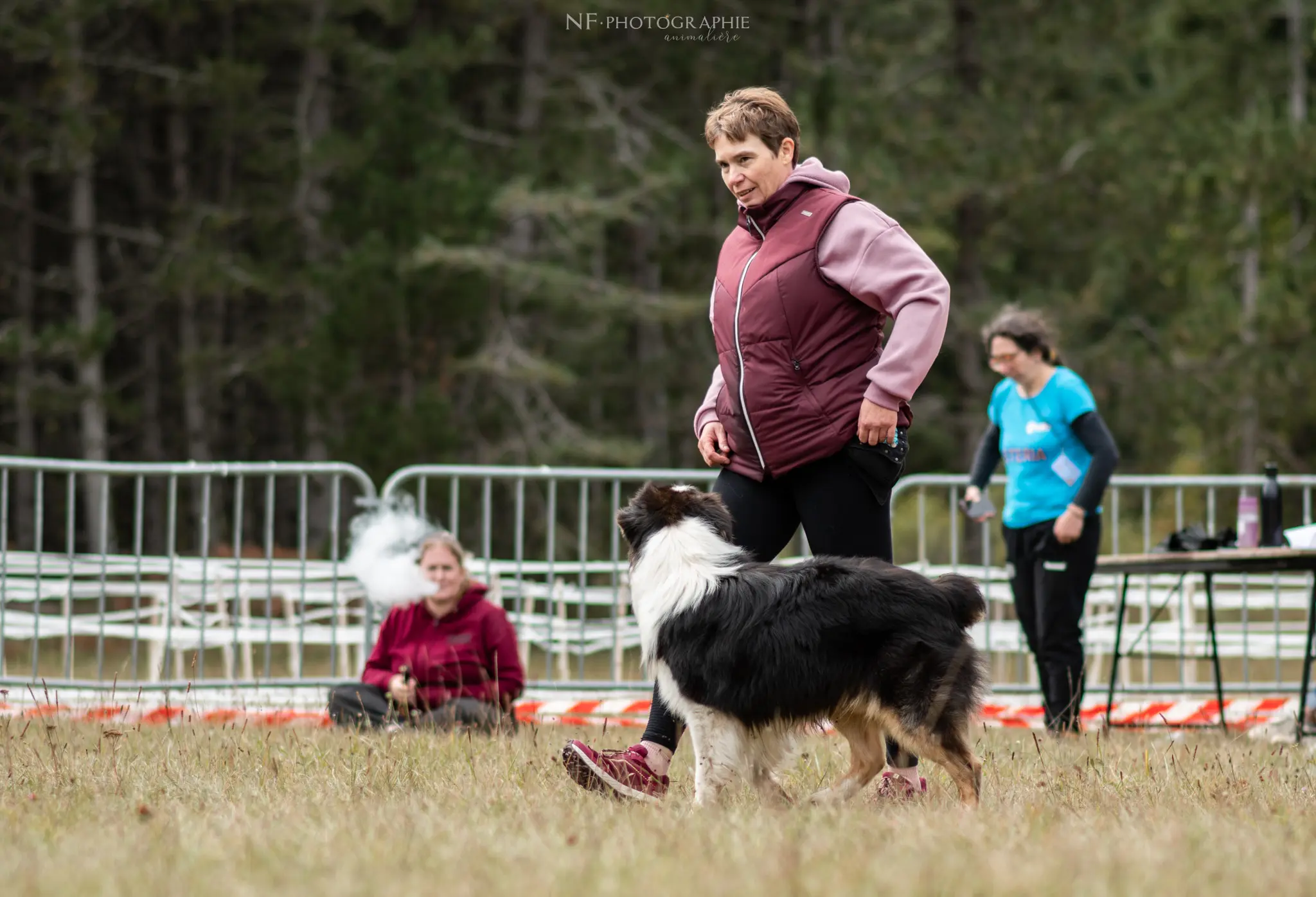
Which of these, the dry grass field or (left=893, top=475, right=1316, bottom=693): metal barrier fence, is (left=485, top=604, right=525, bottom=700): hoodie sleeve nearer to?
the dry grass field

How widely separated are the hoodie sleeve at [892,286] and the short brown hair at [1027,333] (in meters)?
2.32

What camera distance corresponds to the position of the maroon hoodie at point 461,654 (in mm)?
6645

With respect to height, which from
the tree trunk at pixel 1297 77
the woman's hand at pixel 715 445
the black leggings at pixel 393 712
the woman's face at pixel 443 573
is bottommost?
the black leggings at pixel 393 712

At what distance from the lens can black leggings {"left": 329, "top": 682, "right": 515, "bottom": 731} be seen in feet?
20.7

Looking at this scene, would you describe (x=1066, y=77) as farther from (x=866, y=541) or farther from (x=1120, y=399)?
(x=866, y=541)

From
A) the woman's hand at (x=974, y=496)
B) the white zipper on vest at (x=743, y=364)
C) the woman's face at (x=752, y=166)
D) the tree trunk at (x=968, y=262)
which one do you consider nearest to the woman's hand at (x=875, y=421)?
the white zipper on vest at (x=743, y=364)

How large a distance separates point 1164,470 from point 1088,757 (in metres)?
19.4

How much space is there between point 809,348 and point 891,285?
0.94ft

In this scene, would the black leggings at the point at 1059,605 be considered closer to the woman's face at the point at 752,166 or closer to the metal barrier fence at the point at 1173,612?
the metal barrier fence at the point at 1173,612

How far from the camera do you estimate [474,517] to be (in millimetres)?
15922

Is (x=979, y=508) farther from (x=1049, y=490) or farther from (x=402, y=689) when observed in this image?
(x=402, y=689)

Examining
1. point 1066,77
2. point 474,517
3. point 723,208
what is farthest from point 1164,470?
point 474,517

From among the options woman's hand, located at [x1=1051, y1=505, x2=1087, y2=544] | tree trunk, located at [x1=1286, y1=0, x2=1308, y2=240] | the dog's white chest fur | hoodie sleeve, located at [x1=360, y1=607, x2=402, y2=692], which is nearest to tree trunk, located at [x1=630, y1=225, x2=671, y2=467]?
tree trunk, located at [x1=1286, y1=0, x2=1308, y2=240]

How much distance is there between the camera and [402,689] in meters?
6.43
